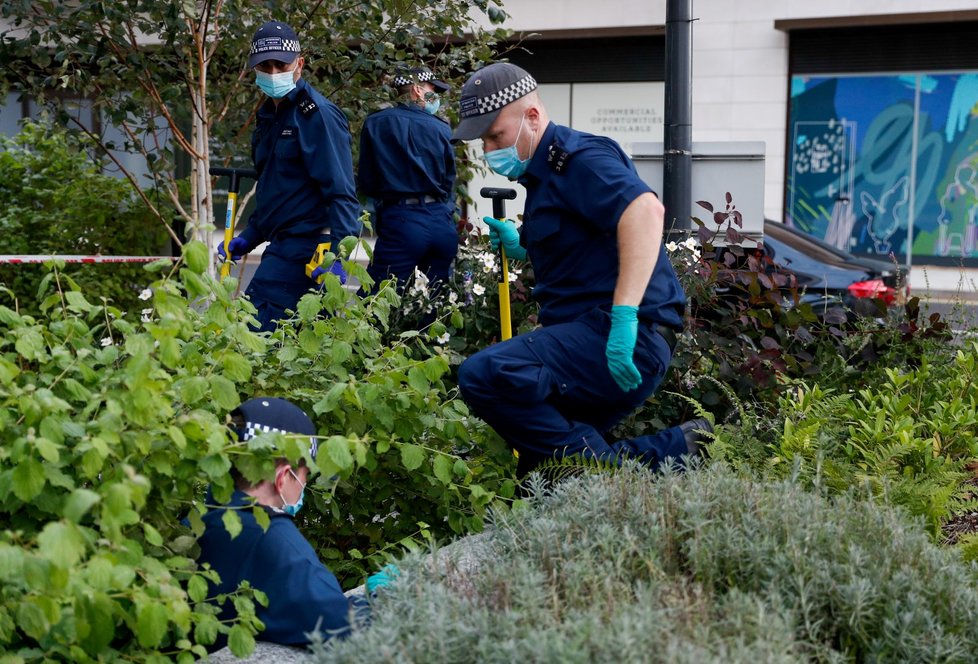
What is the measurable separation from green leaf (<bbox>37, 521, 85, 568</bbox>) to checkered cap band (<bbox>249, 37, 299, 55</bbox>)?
13.9 feet

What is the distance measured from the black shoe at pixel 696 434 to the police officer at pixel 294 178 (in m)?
2.15

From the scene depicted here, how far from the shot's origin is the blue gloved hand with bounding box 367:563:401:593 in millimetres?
2518

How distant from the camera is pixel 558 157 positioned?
4.02 meters

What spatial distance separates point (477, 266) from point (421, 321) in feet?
1.33

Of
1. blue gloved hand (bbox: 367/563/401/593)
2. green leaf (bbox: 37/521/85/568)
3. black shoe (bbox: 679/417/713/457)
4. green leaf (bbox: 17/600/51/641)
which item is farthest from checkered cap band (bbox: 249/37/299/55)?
green leaf (bbox: 37/521/85/568)

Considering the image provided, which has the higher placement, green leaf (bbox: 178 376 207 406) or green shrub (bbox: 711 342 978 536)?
green leaf (bbox: 178 376 207 406)

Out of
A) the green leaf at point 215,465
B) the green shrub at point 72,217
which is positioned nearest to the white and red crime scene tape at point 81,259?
the green shrub at point 72,217

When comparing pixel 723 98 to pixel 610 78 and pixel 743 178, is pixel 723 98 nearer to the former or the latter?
pixel 610 78

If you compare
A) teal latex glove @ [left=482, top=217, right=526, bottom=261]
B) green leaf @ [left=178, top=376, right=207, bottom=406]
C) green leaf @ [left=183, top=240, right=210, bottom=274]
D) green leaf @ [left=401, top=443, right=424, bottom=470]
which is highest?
green leaf @ [left=183, top=240, right=210, bottom=274]

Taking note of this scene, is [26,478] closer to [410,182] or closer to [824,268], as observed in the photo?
[410,182]

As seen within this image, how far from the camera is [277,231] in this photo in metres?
5.98

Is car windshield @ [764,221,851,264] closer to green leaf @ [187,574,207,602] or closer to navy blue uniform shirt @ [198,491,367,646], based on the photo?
navy blue uniform shirt @ [198,491,367,646]

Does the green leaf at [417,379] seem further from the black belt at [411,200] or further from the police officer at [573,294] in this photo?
the black belt at [411,200]

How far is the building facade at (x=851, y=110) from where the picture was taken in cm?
1775
